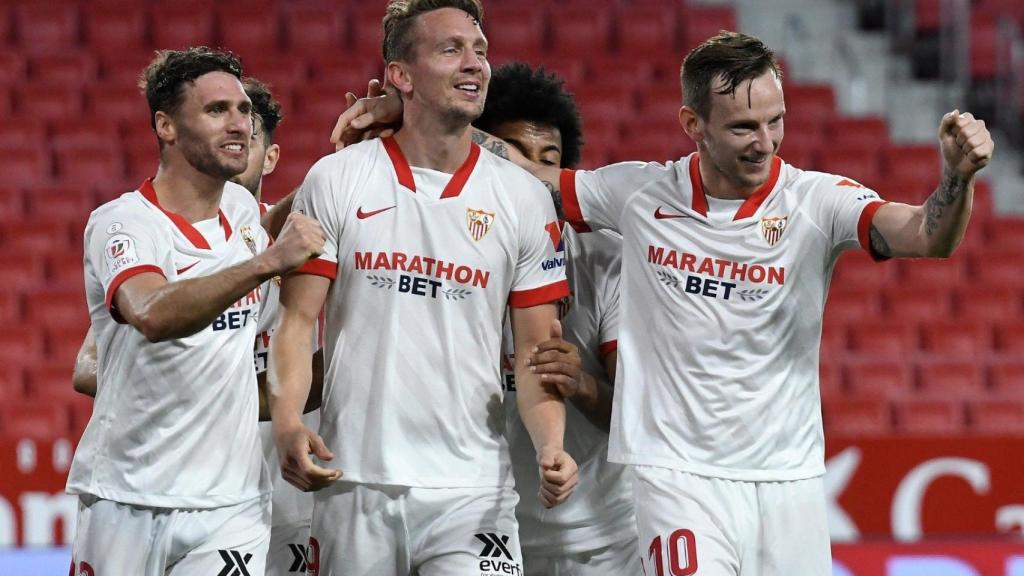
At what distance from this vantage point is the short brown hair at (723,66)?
14.1 feet

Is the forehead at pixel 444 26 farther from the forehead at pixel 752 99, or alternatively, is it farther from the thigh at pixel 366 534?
the thigh at pixel 366 534

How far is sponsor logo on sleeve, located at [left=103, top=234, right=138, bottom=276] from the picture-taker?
404 centimetres

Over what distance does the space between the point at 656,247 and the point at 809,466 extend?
790 millimetres

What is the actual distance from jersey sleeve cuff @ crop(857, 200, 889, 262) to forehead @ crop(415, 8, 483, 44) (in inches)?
48.2

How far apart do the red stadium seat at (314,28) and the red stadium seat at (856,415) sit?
217 inches

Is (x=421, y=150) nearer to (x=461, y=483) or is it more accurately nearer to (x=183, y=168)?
(x=183, y=168)

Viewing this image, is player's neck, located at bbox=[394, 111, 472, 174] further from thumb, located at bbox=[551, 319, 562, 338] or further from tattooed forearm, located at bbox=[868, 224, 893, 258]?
tattooed forearm, located at bbox=[868, 224, 893, 258]

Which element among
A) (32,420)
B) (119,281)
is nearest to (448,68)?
(119,281)

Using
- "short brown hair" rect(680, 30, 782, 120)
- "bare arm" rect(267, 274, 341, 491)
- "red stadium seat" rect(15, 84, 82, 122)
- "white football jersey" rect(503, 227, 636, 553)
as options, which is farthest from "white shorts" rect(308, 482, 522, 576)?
"red stadium seat" rect(15, 84, 82, 122)

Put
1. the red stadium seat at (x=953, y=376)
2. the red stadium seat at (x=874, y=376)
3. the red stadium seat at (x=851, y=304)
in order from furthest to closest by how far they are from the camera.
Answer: the red stadium seat at (x=851, y=304) < the red stadium seat at (x=953, y=376) < the red stadium seat at (x=874, y=376)

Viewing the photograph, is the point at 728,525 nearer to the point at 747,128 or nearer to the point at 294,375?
the point at 747,128

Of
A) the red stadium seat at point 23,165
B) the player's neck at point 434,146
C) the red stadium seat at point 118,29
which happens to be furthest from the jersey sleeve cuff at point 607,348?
the red stadium seat at point 118,29

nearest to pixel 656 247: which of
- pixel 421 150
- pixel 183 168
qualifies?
pixel 421 150

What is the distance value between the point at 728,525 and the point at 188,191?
1844mm
